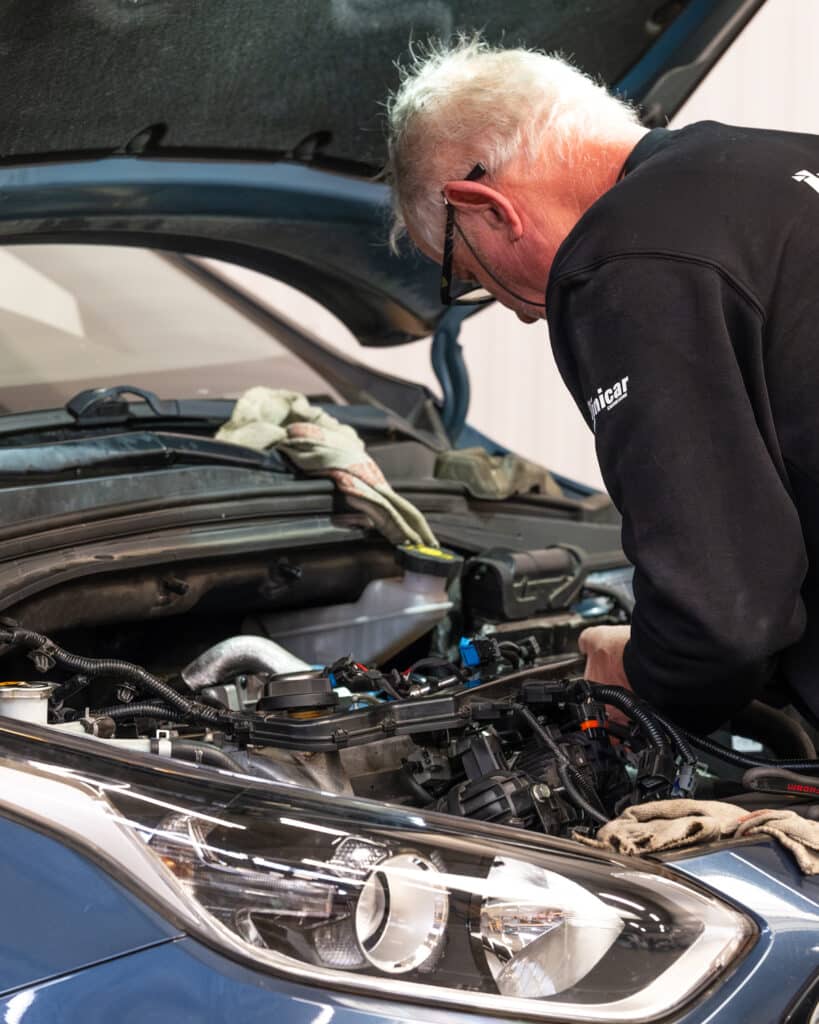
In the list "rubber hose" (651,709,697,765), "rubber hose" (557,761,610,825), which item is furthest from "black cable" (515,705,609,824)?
"rubber hose" (651,709,697,765)

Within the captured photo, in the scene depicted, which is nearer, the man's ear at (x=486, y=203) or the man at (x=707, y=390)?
the man at (x=707, y=390)

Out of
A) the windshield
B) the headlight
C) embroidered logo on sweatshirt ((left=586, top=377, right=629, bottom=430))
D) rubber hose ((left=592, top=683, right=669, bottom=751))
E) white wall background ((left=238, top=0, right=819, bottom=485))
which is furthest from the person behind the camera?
white wall background ((left=238, top=0, right=819, bottom=485))

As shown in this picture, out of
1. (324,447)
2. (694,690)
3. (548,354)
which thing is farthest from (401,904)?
(548,354)

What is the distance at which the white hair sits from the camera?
1.32m

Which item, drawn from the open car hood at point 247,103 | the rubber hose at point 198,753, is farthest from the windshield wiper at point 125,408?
the rubber hose at point 198,753

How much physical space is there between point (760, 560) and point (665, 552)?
0.09 meters

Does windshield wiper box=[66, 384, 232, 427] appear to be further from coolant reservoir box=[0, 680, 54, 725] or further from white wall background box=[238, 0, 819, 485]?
white wall background box=[238, 0, 819, 485]

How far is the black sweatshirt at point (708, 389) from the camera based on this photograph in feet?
3.65

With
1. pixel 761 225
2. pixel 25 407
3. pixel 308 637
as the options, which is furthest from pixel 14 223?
pixel 761 225

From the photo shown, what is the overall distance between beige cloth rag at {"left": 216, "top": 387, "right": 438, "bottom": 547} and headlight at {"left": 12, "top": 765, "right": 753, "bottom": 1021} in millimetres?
949

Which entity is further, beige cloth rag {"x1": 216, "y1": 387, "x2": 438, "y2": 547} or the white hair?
beige cloth rag {"x1": 216, "y1": 387, "x2": 438, "y2": 547}

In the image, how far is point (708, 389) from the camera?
3.66 feet

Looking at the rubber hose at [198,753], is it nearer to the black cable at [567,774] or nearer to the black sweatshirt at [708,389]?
the black cable at [567,774]

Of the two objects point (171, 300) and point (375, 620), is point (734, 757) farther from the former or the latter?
point (171, 300)
